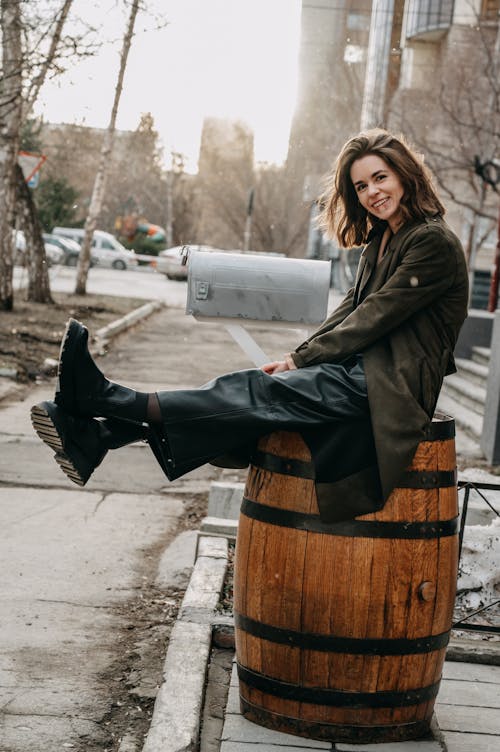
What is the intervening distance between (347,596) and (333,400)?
617 millimetres

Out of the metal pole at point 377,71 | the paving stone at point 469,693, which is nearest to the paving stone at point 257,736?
the paving stone at point 469,693

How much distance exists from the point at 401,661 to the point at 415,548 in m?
0.37

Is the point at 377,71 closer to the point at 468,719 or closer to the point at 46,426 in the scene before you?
the point at 468,719

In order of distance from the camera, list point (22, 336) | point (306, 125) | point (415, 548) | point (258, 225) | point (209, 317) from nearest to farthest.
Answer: point (415, 548), point (209, 317), point (22, 336), point (306, 125), point (258, 225)

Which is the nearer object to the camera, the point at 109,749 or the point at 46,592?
the point at 109,749

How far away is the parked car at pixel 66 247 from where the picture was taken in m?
Answer: 48.4

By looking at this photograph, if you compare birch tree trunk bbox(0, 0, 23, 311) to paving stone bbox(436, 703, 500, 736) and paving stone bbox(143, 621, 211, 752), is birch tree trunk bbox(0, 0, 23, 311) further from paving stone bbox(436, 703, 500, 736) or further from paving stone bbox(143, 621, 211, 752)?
paving stone bbox(436, 703, 500, 736)

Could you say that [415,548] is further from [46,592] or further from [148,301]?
[148,301]

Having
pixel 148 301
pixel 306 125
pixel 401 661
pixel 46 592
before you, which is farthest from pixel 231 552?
pixel 306 125

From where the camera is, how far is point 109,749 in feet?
11.5

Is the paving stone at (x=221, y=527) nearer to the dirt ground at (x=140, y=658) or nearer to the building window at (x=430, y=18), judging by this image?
the dirt ground at (x=140, y=658)

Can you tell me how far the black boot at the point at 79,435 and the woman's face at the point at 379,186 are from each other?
1117mm

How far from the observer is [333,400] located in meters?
3.30

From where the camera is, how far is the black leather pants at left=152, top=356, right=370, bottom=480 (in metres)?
3.27
